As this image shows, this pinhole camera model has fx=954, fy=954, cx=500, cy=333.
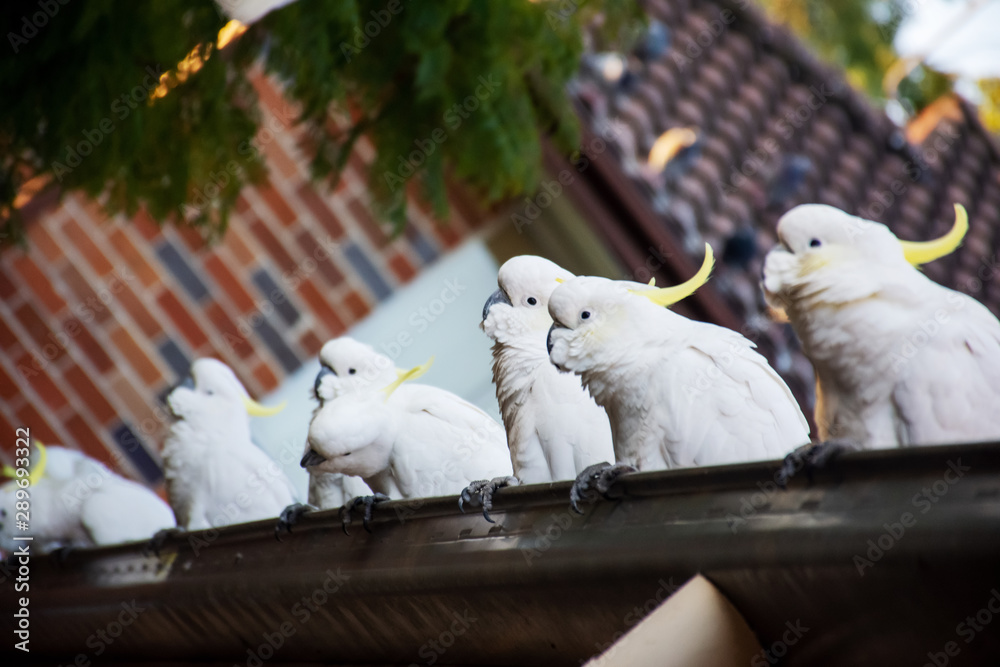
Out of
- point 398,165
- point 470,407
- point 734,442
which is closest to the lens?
point 734,442

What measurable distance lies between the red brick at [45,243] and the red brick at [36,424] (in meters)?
0.54

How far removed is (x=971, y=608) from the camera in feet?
2.15

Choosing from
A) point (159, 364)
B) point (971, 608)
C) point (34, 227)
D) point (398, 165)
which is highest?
point (34, 227)

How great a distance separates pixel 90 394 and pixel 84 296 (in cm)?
35

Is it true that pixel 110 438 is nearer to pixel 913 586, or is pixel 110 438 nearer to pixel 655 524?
pixel 655 524

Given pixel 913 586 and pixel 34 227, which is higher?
pixel 34 227

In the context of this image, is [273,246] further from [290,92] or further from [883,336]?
[883,336]

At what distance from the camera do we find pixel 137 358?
346cm

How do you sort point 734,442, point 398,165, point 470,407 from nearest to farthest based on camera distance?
point 734,442 < point 470,407 < point 398,165

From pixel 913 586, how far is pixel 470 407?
1.02 m

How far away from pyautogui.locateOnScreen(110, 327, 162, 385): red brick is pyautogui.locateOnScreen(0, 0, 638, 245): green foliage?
4.88ft

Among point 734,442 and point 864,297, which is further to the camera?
point 734,442

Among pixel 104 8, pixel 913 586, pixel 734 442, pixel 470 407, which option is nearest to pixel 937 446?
pixel 913 586

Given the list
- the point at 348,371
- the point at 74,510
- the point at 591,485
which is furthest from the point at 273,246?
the point at 591,485
